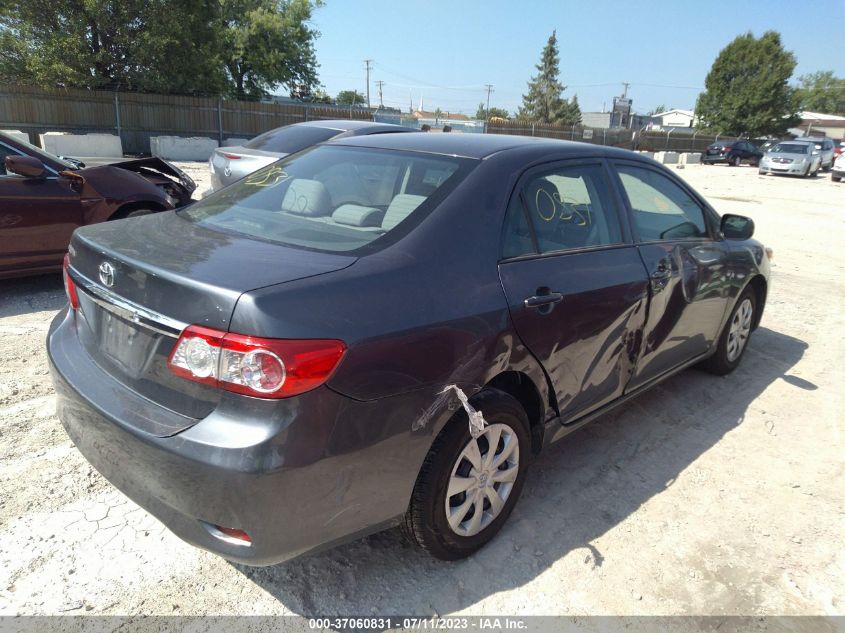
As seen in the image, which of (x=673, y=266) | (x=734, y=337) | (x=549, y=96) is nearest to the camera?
(x=673, y=266)

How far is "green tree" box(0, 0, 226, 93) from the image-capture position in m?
22.5

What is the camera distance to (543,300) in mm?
2607

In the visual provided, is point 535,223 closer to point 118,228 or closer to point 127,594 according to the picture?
point 118,228

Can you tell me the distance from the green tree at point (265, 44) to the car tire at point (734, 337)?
1361 inches

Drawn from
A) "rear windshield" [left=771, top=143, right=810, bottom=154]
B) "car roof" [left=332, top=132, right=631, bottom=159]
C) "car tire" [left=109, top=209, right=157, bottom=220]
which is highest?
"car roof" [left=332, top=132, right=631, bottom=159]

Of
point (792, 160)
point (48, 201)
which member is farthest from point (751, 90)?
point (48, 201)

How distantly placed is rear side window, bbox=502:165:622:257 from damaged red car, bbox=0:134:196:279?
4415mm

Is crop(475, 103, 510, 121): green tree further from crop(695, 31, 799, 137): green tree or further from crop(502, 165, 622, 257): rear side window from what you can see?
crop(502, 165, 622, 257): rear side window

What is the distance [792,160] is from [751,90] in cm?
2819

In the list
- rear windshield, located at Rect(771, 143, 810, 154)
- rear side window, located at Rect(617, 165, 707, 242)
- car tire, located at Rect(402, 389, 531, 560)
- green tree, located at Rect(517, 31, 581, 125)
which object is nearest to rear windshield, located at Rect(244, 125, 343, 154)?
rear side window, located at Rect(617, 165, 707, 242)

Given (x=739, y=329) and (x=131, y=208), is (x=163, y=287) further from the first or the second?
(x=131, y=208)

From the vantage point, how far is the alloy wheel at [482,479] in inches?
95.7

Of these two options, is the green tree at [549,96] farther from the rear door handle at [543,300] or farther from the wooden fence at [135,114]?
the rear door handle at [543,300]

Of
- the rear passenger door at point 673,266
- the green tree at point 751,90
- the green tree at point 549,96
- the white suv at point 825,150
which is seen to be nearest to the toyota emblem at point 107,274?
the rear passenger door at point 673,266
